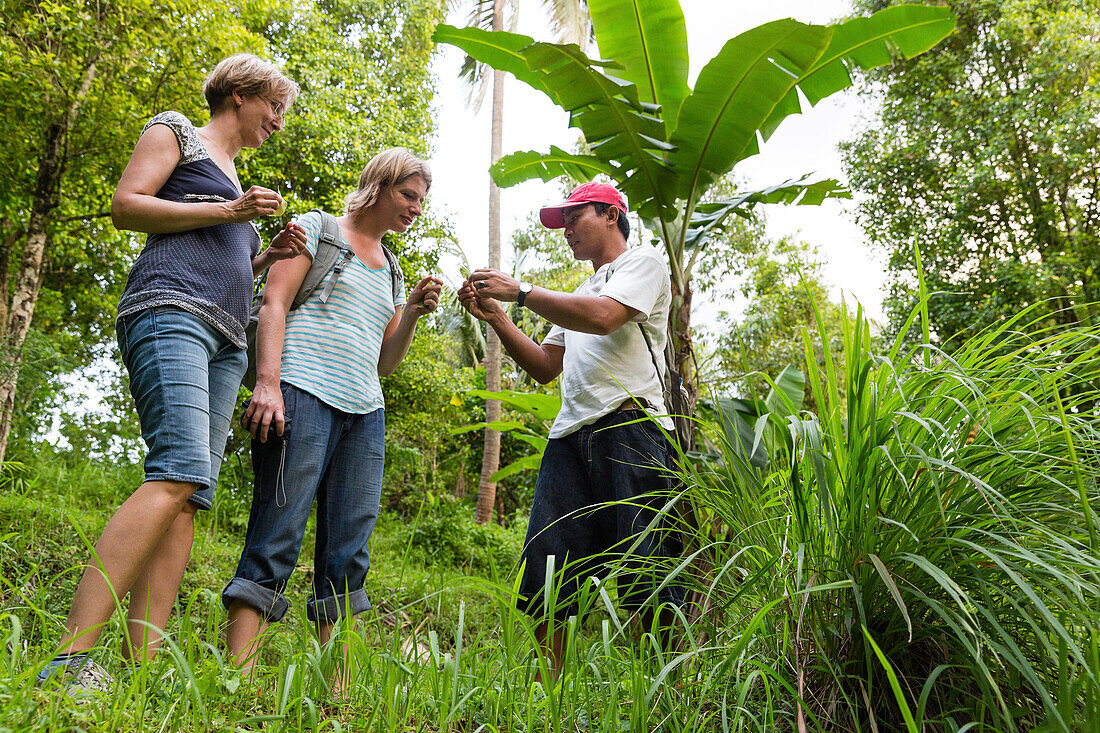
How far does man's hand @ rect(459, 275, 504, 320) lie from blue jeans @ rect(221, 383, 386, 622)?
0.47 metres

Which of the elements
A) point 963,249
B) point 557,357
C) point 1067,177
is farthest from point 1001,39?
point 557,357

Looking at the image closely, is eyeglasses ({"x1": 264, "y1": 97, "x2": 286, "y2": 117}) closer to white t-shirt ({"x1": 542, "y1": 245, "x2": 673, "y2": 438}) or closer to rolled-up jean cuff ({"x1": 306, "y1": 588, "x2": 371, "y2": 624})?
white t-shirt ({"x1": 542, "y1": 245, "x2": 673, "y2": 438})

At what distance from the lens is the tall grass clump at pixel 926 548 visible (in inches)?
44.8

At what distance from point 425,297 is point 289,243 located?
49 cm

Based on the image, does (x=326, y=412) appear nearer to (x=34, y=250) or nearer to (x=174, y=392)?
(x=174, y=392)

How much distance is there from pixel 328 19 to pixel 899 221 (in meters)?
→ 9.12

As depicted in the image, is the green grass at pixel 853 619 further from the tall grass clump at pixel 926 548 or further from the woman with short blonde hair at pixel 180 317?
the woman with short blonde hair at pixel 180 317

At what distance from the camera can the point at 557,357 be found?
2719 mm

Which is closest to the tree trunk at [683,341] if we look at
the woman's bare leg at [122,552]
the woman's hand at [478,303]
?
the woman's hand at [478,303]

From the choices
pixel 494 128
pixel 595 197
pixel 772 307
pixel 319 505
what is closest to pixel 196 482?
pixel 319 505

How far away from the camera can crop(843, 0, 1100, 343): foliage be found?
29.5 ft

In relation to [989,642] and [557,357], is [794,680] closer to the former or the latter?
[989,642]

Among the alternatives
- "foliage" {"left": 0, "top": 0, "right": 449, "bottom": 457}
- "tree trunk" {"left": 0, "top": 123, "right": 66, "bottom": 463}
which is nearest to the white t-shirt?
"tree trunk" {"left": 0, "top": 123, "right": 66, "bottom": 463}

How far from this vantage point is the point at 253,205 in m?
1.81
